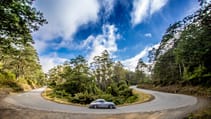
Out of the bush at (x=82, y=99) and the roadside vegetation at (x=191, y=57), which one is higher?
the roadside vegetation at (x=191, y=57)

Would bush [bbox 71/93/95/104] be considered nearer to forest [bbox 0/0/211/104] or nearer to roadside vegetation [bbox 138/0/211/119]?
forest [bbox 0/0/211/104]

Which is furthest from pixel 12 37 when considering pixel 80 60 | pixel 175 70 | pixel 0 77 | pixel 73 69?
pixel 175 70

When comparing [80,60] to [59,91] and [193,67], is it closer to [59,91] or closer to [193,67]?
[59,91]

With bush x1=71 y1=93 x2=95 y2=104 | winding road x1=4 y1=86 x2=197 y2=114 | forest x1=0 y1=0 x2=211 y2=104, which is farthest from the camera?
bush x1=71 y1=93 x2=95 y2=104

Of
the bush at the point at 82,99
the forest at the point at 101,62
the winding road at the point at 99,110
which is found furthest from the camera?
the bush at the point at 82,99

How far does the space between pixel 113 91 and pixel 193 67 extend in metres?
18.7

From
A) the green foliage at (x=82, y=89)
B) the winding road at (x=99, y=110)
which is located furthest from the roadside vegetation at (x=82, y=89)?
the winding road at (x=99, y=110)

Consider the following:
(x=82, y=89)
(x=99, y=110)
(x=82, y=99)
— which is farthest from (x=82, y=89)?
(x=99, y=110)

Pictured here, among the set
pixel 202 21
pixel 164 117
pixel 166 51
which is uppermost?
pixel 166 51

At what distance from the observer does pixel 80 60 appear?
5397cm

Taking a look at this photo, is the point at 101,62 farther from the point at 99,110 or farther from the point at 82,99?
the point at 99,110

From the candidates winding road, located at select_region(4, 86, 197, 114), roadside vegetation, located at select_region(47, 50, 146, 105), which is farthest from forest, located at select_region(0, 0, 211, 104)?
winding road, located at select_region(4, 86, 197, 114)

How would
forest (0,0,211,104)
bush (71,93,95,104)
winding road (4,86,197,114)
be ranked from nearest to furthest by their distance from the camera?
1. forest (0,0,211,104)
2. winding road (4,86,197,114)
3. bush (71,93,95,104)

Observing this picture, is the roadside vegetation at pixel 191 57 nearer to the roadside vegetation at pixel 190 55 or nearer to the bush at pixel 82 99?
the roadside vegetation at pixel 190 55
